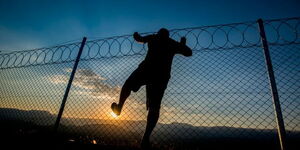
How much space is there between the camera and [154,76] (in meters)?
2.56

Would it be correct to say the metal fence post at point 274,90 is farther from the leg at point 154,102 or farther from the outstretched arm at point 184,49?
the leg at point 154,102

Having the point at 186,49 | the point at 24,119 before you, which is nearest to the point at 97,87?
the point at 186,49

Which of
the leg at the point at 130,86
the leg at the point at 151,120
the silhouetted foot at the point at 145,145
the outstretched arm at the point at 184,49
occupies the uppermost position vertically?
the outstretched arm at the point at 184,49

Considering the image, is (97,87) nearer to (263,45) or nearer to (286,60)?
(263,45)

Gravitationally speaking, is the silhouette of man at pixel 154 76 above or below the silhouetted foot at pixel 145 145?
above

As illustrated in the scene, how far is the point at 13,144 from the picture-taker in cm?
203

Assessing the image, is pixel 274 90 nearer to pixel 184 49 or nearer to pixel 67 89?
pixel 184 49

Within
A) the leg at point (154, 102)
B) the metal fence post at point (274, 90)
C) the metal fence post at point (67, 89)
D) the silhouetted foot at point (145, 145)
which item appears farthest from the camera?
the metal fence post at point (67, 89)

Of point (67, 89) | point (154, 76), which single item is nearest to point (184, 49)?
point (154, 76)

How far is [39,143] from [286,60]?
4.05 metres

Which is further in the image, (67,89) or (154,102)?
(67,89)

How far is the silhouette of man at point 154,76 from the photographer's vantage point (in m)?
2.53

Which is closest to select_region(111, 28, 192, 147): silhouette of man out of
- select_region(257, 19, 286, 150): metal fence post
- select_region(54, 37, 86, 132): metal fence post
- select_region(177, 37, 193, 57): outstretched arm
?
select_region(177, 37, 193, 57): outstretched arm

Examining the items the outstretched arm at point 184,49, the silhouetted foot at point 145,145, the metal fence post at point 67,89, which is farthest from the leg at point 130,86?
the metal fence post at point 67,89
